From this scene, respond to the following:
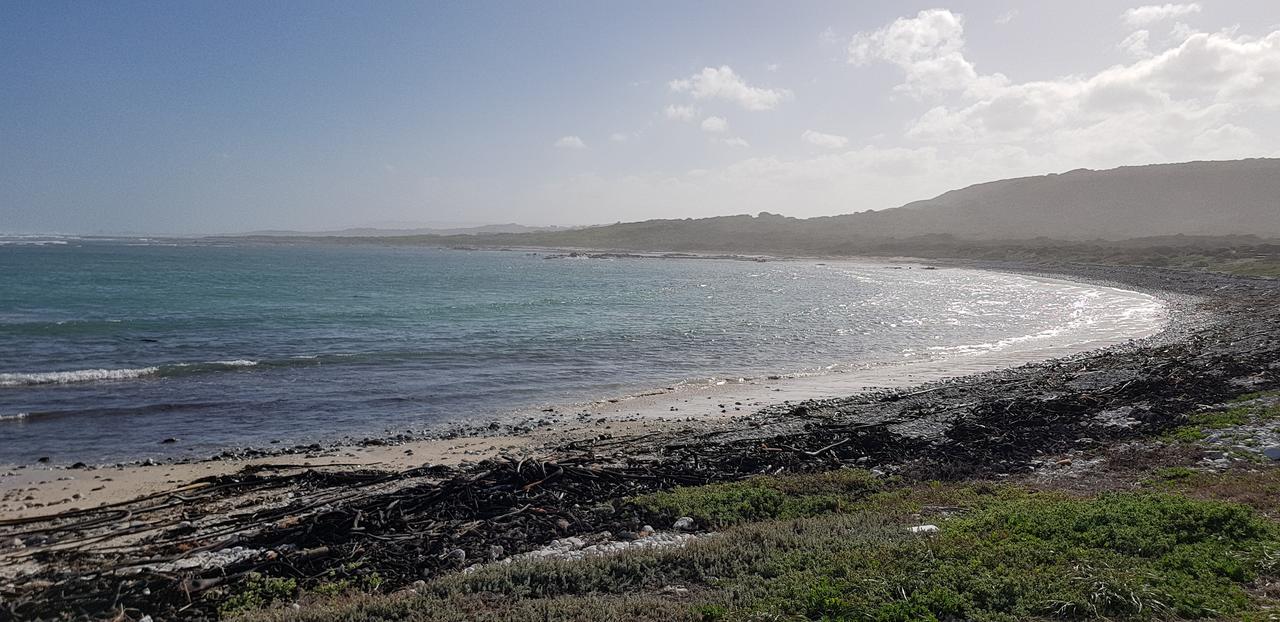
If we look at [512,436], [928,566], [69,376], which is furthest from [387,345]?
[928,566]

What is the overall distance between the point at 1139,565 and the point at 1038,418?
8862 mm

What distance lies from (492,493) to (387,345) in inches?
845

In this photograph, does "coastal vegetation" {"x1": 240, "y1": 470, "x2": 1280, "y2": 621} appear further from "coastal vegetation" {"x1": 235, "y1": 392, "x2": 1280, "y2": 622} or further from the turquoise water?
the turquoise water

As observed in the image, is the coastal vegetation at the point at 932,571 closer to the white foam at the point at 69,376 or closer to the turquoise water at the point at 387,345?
the turquoise water at the point at 387,345

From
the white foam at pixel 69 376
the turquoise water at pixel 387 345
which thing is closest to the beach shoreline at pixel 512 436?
the turquoise water at pixel 387 345

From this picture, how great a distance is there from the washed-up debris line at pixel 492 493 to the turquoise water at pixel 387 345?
5304 mm

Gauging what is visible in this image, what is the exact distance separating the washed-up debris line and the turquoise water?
5.30 m

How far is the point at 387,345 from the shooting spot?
30.0 m

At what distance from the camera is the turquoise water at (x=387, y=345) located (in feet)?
58.4

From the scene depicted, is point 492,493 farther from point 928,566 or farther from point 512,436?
point 928,566

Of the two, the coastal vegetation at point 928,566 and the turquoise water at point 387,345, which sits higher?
the coastal vegetation at point 928,566

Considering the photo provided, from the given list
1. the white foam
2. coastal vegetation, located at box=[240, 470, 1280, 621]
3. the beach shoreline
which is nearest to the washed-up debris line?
the beach shoreline

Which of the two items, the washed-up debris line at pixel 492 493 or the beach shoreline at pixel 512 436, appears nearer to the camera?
the washed-up debris line at pixel 492 493

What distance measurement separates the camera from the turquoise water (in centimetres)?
1781
